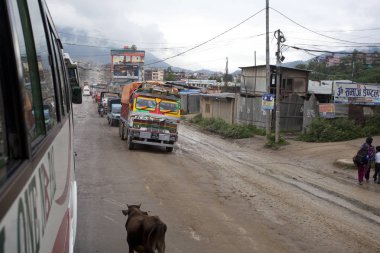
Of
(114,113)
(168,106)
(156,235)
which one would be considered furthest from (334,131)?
(156,235)

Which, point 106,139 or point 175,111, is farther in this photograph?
point 106,139

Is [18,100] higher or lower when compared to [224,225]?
higher

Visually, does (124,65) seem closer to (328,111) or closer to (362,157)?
(328,111)

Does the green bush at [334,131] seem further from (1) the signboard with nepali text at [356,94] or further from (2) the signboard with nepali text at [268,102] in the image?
(2) the signboard with nepali text at [268,102]

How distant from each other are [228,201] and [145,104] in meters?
9.49

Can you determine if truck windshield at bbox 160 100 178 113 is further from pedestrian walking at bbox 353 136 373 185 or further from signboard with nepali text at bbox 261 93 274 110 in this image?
pedestrian walking at bbox 353 136 373 185

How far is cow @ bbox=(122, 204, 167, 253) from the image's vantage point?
5.43m

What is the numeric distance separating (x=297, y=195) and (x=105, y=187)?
4836 mm

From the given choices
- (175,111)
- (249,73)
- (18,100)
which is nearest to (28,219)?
(18,100)

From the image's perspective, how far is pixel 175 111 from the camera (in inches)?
754

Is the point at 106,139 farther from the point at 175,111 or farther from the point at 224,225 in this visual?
the point at 224,225

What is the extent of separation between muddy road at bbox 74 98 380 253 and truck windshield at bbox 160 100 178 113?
1.89 metres

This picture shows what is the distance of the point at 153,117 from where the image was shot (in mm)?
18844

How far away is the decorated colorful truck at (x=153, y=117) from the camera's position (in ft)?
61.6
